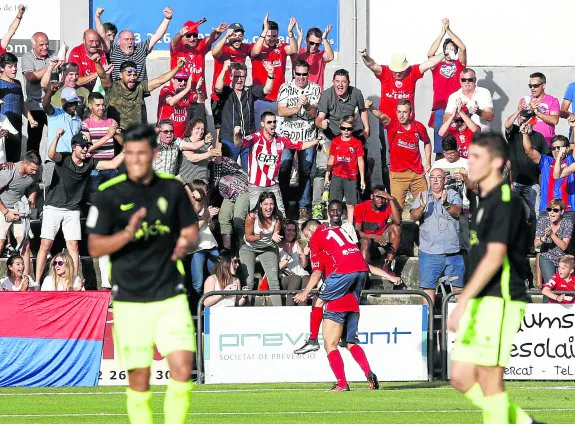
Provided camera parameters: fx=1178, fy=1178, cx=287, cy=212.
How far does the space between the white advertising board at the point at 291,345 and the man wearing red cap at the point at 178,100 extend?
13.4ft

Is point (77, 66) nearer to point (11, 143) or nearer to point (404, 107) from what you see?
point (11, 143)

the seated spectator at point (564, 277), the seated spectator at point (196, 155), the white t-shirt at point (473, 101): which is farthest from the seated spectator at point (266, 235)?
the seated spectator at point (564, 277)

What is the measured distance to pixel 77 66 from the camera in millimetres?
19281

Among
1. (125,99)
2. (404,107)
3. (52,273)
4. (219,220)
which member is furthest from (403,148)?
(52,273)

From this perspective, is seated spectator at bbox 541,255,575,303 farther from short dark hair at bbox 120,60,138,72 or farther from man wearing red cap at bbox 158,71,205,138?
short dark hair at bbox 120,60,138,72

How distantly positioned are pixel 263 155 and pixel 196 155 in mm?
1075

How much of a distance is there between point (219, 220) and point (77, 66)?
346 centimetres

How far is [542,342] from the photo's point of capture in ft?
56.6

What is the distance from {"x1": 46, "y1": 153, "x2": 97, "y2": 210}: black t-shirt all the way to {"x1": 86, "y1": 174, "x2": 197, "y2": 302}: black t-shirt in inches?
391

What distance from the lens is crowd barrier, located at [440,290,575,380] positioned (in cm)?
1716

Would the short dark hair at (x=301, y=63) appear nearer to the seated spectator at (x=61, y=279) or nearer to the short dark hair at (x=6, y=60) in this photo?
the short dark hair at (x=6, y=60)

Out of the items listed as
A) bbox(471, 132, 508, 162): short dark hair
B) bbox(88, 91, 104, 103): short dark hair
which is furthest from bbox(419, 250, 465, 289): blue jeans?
bbox(471, 132, 508, 162): short dark hair

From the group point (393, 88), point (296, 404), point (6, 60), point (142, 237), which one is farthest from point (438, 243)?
point (142, 237)

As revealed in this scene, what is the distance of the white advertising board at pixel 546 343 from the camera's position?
675 inches
